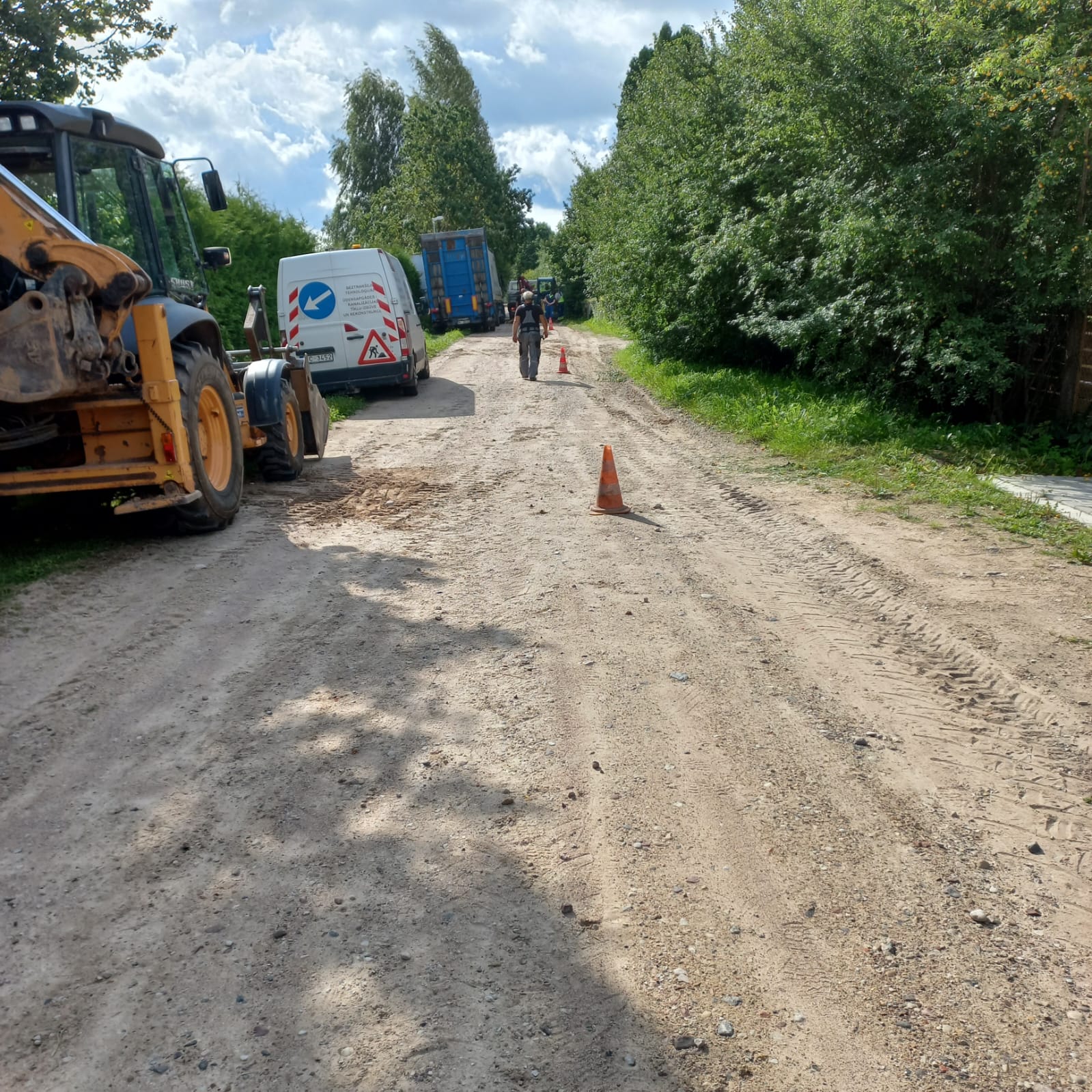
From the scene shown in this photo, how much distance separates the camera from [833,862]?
3.35 meters

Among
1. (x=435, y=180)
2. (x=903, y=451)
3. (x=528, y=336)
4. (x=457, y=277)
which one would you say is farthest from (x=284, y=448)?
(x=435, y=180)

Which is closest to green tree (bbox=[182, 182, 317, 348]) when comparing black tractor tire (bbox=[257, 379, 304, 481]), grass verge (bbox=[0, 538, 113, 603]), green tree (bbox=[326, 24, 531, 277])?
black tractor tire (bbox=[257, 379, 304, 481])

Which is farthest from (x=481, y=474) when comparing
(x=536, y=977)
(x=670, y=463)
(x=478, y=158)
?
(x=478, y=158)

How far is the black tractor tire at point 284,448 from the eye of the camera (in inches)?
392

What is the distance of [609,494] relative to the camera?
8477 mm

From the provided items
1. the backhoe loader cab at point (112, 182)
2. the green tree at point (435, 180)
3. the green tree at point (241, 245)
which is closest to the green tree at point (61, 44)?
the green tree at point (241, 245)

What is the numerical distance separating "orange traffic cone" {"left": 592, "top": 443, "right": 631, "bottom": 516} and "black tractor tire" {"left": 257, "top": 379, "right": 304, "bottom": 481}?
138 inches

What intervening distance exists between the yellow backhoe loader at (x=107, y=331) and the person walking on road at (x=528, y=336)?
11244mm

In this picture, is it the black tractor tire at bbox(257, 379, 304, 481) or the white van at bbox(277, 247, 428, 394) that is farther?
the white van at bbox(277, 247, 428, 394)

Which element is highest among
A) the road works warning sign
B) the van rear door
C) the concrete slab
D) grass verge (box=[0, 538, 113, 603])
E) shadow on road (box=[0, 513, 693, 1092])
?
the van rear door

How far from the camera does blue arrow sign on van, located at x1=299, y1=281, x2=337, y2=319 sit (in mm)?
16688

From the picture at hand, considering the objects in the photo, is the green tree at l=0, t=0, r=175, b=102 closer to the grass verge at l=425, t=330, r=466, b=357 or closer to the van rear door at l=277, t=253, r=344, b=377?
the van rear door at l=277, t=253, r=344, b=377

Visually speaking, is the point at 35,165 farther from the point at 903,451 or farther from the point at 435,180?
the point at 435,180

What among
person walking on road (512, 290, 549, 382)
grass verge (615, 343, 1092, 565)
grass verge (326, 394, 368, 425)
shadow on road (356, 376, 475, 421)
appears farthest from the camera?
person walking on road (512, 290, 549, 382)
